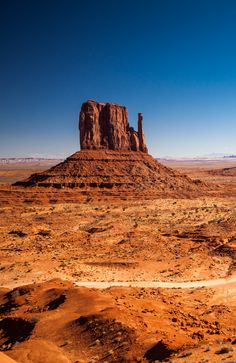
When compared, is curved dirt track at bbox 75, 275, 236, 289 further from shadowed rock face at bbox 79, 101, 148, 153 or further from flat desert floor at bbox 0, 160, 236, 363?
shadowed rock face at bbox 79, 101, 148, 153

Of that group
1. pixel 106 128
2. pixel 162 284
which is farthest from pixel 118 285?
pixel 106 128

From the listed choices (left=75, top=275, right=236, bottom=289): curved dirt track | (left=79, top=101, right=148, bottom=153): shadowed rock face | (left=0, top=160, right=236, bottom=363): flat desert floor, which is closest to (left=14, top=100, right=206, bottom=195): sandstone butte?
(left=79, top=101, right=148, bottom=153): shadowed rock face

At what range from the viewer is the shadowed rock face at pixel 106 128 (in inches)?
3637

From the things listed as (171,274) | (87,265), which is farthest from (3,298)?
(171,274)

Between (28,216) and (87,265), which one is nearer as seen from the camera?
(87,265)

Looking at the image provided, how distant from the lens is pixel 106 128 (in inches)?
3706

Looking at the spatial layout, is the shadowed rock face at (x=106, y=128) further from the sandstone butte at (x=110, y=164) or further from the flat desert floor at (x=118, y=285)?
the flat desert floor at (x=118, y=285)

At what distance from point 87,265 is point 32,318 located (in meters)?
14.4

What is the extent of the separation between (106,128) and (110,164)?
11.8m

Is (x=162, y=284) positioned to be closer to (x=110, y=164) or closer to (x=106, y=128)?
(x=110, y=164)

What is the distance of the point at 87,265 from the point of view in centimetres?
3316

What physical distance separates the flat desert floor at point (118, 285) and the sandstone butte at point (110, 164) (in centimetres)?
1488

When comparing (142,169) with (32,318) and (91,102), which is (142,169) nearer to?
(91,102)

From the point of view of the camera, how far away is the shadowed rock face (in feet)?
303
